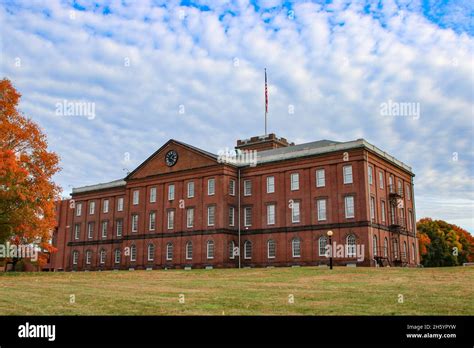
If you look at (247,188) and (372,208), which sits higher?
(247,188)

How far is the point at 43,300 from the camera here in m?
17.4

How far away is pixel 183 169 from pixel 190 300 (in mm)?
42562

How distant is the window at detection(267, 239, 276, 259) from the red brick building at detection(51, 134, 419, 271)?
0.35ft

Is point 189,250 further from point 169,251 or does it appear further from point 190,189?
point 190,189

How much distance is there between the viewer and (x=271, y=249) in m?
53.5

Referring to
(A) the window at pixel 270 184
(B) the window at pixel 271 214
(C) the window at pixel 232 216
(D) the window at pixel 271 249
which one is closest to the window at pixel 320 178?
(A) the window at pixel 270 184

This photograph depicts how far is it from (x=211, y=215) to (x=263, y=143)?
17450 mm

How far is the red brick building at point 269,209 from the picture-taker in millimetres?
49031

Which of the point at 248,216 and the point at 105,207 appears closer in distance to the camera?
the point at 248,216

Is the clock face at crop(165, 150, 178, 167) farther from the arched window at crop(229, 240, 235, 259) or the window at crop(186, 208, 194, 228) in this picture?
the arched window at crop(229, 240, 235, 259)

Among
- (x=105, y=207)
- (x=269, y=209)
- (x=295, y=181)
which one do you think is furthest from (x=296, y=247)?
(x=105, y=207)

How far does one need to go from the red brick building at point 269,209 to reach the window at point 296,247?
0.34 ft
